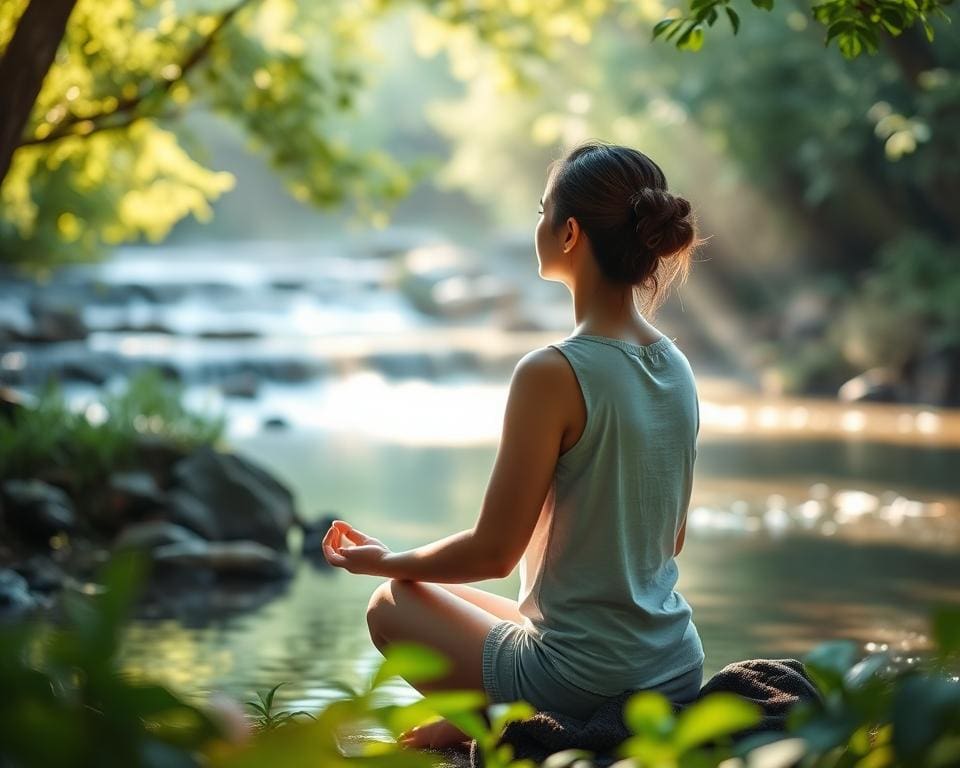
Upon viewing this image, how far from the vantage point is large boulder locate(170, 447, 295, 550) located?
27.4ft

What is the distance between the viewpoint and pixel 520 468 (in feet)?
10.1

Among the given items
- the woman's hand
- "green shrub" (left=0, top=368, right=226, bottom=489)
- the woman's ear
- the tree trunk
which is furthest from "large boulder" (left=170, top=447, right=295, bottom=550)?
the woman's ear

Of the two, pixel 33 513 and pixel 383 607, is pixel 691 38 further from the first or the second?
pixel 33 513

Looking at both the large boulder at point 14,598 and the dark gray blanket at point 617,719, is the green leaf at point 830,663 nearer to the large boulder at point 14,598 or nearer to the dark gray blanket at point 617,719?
the dark gray blanket at point 617,719

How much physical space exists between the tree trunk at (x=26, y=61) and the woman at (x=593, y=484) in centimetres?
265

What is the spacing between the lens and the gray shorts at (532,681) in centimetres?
318

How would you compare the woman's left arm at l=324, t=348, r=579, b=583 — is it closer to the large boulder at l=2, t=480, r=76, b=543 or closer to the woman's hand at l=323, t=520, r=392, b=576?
the woman's hand at l=323, t=520, r=392, b=576

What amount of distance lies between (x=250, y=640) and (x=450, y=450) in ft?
25.4

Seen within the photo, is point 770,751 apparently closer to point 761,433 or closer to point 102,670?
point 102,670

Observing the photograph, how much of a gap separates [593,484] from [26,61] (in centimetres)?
306

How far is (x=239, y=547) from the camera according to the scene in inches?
309

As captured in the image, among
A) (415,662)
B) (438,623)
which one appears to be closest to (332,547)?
(438,623)

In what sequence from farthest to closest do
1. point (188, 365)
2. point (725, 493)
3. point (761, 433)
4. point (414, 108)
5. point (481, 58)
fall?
point (414, 108) → point (188, 365) → point (761, 433) → point (481, 58) → point (725, 493)

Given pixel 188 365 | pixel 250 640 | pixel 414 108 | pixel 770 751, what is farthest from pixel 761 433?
pixel 414 108
